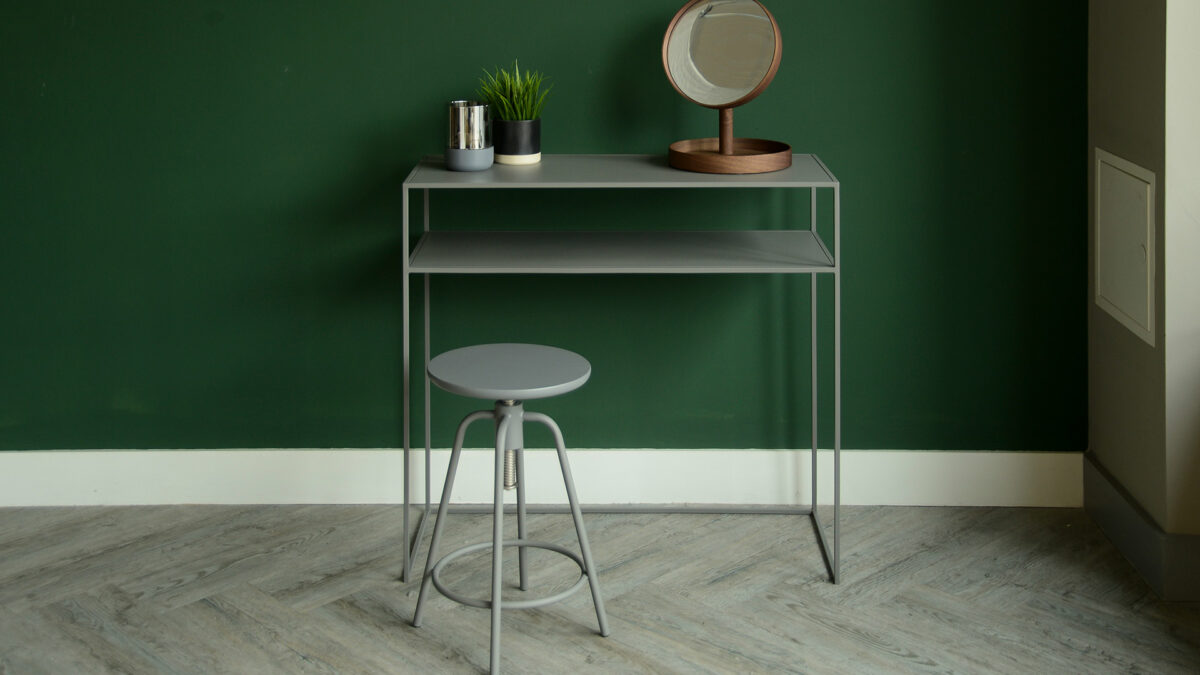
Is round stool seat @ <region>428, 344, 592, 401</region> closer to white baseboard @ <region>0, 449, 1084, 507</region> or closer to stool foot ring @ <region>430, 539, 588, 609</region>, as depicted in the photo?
stool foot ring @ <region>430, 539, 588, 609</region>

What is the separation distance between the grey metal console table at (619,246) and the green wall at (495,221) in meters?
0.11

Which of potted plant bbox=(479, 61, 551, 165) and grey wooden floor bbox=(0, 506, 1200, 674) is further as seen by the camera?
potted plant bbox=(479, 61, 551, 165)

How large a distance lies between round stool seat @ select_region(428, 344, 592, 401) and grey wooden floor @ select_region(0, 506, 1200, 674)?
1.94ft

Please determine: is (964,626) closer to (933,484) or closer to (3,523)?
(933,484)

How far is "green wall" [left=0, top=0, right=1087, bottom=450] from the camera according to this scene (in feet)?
11.4

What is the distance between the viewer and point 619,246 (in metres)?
3.37

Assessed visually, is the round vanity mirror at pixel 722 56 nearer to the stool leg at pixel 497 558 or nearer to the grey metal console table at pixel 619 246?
the grey metal console table at pixel 619 246

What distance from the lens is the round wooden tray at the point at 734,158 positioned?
10.5 feet

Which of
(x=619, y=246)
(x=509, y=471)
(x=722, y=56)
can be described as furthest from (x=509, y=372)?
(x=722, y=56)

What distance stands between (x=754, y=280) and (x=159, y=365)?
1646 mm

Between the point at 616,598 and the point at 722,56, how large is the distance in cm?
135

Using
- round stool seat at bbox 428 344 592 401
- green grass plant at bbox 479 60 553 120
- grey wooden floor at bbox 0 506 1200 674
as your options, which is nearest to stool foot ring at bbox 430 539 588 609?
grey wooden floor at bbox 0 506 1200 674

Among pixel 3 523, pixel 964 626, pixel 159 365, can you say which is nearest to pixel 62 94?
pixel 159 365

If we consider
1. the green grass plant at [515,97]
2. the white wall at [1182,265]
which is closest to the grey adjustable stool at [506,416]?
the green grass plant at [515,97]
